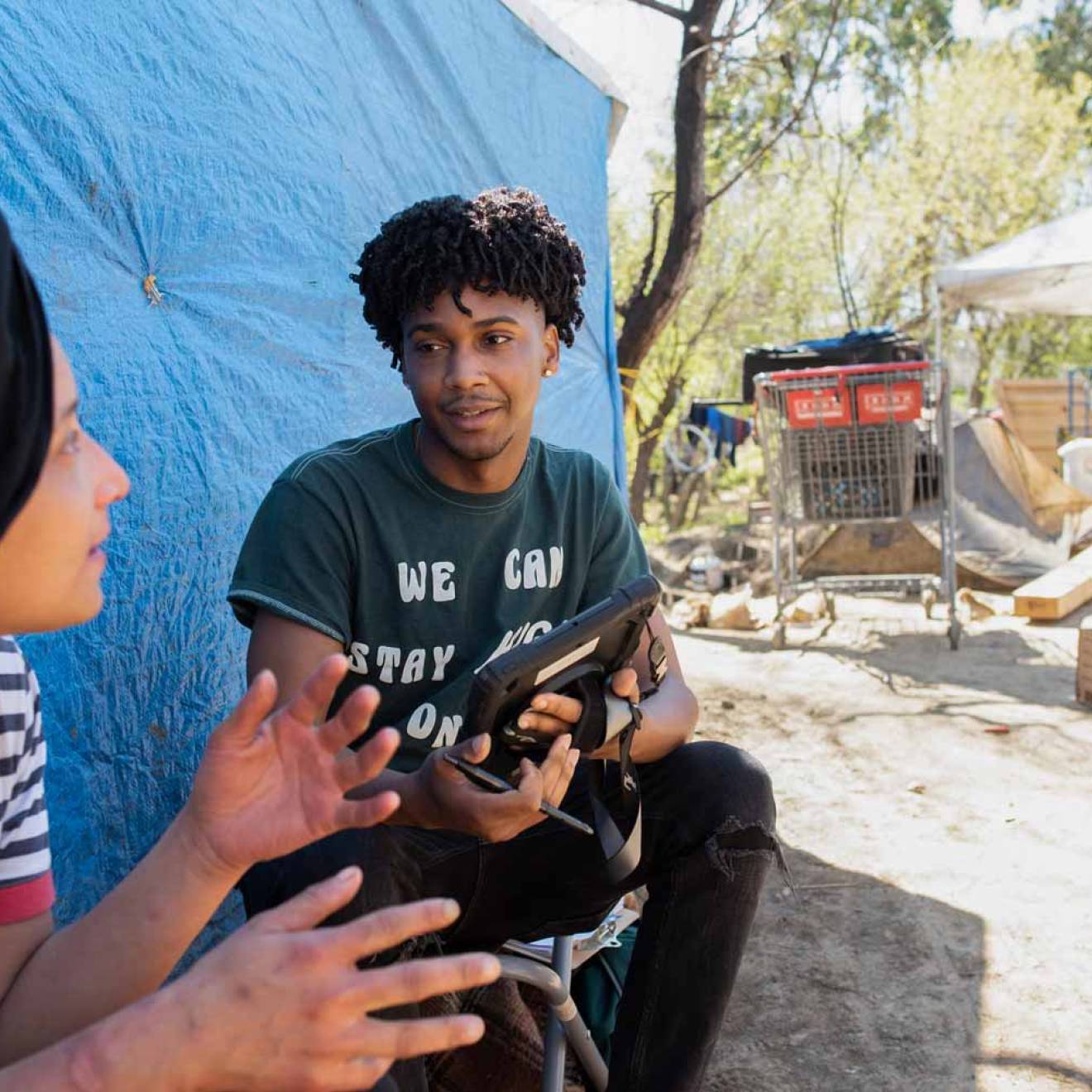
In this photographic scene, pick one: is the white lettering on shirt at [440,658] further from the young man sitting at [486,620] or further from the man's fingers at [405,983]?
the man's fingers at [405,983]

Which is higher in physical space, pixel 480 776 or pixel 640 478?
pixel 640 478

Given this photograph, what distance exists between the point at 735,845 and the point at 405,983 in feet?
3.70

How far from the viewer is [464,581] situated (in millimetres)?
2158

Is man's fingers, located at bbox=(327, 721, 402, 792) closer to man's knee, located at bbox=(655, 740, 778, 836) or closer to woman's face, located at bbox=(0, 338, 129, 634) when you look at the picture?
woman's face, located at bbox=(0, 338, 129, 634)

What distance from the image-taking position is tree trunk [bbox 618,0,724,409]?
6945mm

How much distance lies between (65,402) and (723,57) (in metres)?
7.29

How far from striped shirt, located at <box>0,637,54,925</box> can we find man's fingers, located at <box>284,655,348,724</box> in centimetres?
36

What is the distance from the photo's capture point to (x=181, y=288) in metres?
2.42

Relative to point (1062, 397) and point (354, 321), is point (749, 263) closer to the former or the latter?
point (1062, 397)

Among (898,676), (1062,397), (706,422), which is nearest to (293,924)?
(898,676)

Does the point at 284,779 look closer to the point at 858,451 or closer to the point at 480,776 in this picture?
the point at 480,776

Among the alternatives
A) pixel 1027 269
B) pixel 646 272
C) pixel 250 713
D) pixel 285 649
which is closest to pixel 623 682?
pixel 285 649

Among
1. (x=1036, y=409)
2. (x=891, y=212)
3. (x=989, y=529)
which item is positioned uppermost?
(x=891, y=212)

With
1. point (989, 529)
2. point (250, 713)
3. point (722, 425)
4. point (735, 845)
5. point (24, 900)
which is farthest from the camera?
point (722, 425)
